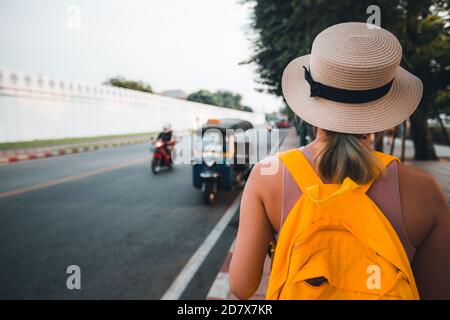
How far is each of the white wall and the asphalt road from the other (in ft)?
17.4

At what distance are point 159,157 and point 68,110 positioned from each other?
19953 mm

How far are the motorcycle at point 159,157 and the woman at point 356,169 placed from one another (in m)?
9.81

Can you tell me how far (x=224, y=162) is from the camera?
6.81 meters

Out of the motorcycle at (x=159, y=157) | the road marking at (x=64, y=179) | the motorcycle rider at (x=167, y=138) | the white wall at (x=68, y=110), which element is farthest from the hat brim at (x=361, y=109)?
the white wall at (x=68, y=110)

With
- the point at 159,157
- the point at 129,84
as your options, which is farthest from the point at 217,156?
the point at 129,84

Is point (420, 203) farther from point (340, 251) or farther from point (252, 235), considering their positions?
point (252, 235)

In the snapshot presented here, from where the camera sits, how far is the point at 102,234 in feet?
16.3

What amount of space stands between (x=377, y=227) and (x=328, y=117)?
0.38 m

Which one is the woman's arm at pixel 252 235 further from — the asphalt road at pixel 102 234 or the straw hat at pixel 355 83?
the asphalt road at pixel 102 234

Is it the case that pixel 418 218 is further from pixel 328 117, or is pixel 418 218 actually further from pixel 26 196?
pixel 26 196

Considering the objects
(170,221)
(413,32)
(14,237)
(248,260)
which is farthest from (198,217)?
(248,260)

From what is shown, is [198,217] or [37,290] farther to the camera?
[198,217]

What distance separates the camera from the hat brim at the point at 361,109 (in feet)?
3.44
